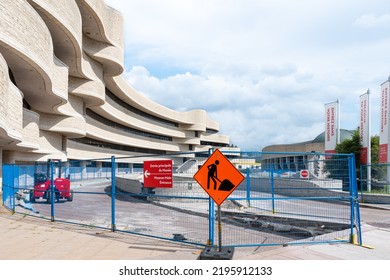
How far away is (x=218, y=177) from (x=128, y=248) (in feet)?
8.41

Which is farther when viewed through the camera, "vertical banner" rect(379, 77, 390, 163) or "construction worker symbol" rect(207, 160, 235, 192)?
"vertical banner" rect(379, 77, 390, 163)

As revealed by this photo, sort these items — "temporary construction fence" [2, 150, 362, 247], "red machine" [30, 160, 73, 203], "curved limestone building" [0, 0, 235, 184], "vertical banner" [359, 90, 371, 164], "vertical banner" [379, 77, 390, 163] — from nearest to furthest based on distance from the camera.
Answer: "temporary construction fence" [2, 150, 362, 247] < "red machine" [30, 160, 73, 203] < "curved limestone building" [0, 0, 235, 184] < "vertical banner" [379, 77, 390, 163] < "vertical banner" [359, 90, 371, 164]

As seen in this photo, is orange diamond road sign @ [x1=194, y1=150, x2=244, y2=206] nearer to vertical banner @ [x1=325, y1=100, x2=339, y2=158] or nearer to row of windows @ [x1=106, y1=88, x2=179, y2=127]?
vertical banner @ [x1=325, y1=100, x2=339, y2=158]

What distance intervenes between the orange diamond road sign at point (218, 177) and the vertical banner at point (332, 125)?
26700 millimetres

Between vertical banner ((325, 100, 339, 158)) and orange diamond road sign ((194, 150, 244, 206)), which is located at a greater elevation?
vertical banner ((325, 100, 339, 158))

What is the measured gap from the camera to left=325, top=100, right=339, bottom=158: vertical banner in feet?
105

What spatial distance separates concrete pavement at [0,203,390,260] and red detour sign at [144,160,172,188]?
4.42ft

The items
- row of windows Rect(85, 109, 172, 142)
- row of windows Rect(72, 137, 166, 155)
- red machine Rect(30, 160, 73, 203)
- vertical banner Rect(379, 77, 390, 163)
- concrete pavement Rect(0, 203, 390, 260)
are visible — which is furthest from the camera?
row of windows Rect(72, 137, 166, 155)

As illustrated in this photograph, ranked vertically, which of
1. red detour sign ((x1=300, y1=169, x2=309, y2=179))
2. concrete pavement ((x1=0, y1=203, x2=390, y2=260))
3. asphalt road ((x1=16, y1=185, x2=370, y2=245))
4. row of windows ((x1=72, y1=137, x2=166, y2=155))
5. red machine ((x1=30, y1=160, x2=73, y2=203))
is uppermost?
A: row of windows ((x1=72, y1=137, x2=166, y2=155))

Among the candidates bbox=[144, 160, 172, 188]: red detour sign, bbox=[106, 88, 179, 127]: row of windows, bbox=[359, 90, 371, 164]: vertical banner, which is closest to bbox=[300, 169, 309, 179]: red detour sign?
bbox=[144, 160, 172, 188]: red detour sign

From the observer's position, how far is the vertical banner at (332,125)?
3200cm

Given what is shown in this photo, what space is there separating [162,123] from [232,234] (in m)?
74.5

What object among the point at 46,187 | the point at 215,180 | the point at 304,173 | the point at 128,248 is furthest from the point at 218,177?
the point at 46,187

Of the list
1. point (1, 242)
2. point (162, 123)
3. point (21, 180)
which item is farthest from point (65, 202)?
point (162, 123)
